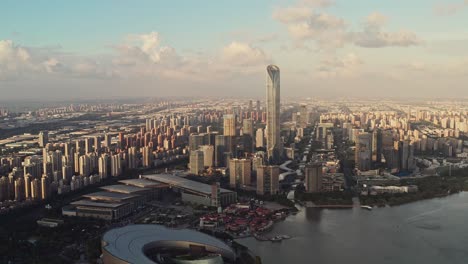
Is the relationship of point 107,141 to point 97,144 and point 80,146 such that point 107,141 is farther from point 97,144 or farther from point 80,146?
point 80,146

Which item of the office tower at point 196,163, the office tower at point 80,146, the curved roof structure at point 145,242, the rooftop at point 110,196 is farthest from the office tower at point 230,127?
the curved roof structure at point 145,242

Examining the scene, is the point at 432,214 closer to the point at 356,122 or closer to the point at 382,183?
the point at 382,183

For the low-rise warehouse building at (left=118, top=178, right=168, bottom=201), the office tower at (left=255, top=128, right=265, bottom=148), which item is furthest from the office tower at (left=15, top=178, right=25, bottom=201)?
the office tower at (left=255, top=128, right=265, bottom=148)

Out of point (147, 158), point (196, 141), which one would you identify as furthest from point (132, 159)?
point (196, 141)

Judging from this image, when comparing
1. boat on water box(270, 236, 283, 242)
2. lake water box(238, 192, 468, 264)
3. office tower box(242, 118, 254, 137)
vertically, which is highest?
office tower box(242, 118, 254, 137)

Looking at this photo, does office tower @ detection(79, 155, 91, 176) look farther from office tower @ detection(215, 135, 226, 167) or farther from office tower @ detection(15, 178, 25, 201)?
office tower @ detection(215, 135, 226, 167)

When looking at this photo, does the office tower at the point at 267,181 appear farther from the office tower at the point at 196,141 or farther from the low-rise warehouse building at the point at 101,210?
the office tower at the point at 196,141

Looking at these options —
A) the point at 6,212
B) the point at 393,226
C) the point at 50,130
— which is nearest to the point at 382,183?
the point at 393,226
